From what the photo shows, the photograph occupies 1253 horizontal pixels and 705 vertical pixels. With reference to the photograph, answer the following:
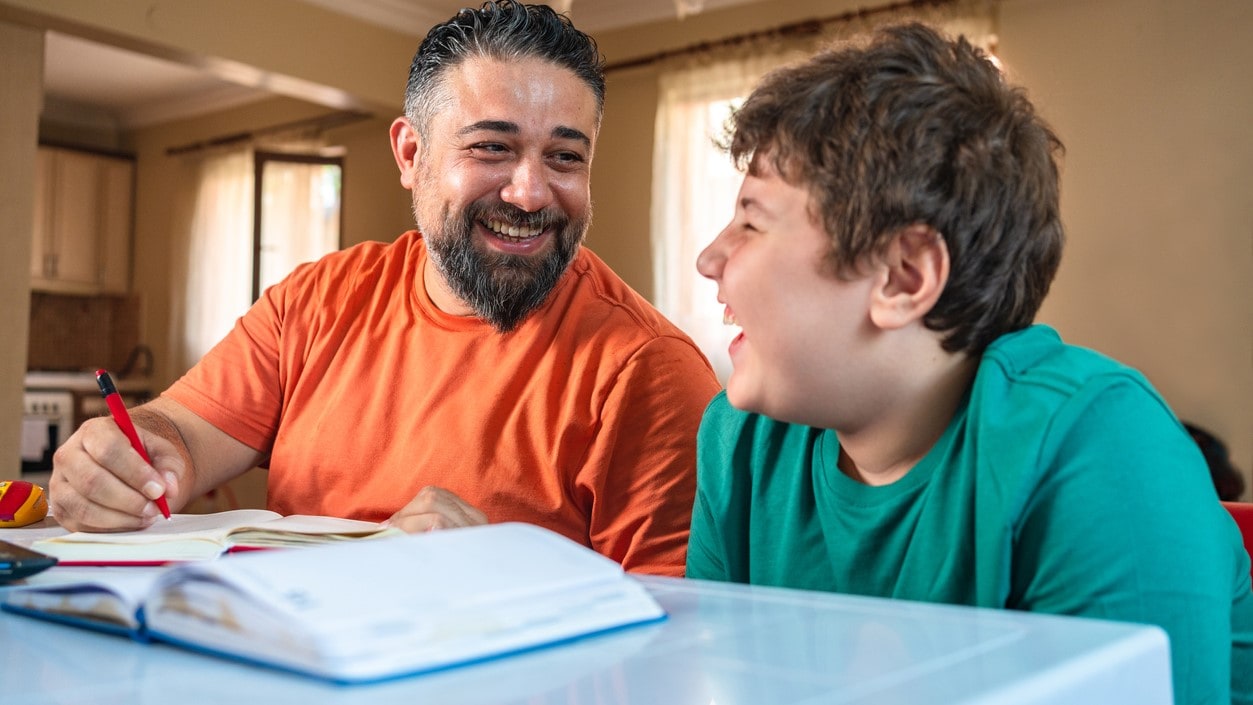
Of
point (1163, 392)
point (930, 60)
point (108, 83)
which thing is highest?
point (108, 83)

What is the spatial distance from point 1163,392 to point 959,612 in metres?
3.80

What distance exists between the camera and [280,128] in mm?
6602

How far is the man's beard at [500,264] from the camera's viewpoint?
5.36 ft

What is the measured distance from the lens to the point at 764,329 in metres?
0.96

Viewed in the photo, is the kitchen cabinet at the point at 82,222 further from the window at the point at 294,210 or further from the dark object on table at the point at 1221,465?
the dark object on table at the point at 1221,465

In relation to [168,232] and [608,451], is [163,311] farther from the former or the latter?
[608,451]

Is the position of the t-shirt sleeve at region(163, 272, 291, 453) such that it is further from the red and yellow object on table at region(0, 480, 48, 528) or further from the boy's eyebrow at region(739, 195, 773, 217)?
the boy's eyebrow at region(739, 195, 773, 217)

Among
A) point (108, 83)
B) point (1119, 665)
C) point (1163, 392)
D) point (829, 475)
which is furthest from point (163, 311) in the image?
point (1119, 665)

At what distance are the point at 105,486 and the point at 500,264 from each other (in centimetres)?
64

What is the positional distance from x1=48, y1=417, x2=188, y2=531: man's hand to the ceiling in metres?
4.00

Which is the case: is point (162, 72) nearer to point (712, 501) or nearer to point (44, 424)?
point (44, 424)

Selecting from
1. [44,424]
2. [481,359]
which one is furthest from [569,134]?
[44,424]

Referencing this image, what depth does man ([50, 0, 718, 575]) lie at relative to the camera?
58.8 inches

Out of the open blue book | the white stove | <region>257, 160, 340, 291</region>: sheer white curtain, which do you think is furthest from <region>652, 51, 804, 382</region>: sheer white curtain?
the open blue book
